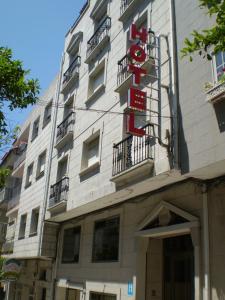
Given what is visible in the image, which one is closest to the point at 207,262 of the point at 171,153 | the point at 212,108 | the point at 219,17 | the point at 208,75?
the point at 171,153

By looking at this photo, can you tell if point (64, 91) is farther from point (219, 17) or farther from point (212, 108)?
point (219, 17)

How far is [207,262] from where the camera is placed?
8.11m

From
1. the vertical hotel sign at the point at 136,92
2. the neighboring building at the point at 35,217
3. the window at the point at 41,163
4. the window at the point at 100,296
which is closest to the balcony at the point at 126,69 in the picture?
the vertical hotel sign at the point at 136,92

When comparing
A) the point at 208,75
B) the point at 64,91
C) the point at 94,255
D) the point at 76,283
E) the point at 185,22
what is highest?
the point at 64,91

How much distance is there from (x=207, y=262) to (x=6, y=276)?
1303 centimetres

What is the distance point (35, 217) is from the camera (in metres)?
19.2

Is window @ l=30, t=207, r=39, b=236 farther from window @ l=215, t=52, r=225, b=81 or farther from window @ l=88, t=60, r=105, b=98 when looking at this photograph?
window @ l=215, t=52, r=225, b=81

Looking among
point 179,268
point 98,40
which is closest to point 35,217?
point 98,40

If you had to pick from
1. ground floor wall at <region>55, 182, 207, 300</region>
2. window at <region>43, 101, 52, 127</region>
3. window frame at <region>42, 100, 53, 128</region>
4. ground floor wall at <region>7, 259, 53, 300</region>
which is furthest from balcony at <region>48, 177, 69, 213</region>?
window at <region>43, 101, 52, 127</region>

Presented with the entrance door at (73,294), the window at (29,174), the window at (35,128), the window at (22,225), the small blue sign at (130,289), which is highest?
the window at (35,128)

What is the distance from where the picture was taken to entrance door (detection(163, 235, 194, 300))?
952 centimetres

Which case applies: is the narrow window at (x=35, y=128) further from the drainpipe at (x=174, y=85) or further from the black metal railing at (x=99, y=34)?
the drainpipe at (x=174, y=85)

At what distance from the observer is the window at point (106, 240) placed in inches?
472

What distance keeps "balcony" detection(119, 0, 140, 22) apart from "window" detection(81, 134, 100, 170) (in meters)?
4.14
